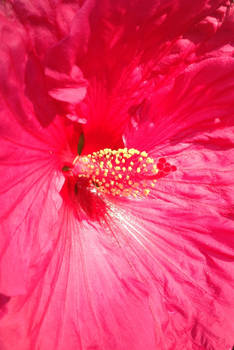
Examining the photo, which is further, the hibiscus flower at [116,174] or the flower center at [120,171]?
the flower center at [120,171]

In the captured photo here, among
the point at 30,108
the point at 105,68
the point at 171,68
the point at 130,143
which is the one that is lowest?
the point at 30,108

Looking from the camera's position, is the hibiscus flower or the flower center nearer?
the hibiscus flower

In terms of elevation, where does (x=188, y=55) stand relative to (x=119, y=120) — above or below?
above

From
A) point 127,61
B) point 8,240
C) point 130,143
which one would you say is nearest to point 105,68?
point 127,61

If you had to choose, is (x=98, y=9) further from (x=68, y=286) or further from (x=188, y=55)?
(x=68, y=286)
